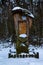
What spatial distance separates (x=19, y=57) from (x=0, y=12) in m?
14.0

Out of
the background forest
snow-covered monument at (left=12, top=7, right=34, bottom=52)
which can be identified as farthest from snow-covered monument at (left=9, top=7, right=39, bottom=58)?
the background forest

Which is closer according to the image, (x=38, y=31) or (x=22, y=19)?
(x=22, y=19)

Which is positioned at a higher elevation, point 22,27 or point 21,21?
point 21,21

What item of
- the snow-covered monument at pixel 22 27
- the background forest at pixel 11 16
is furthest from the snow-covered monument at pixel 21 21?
the background forest at pixel 11 16

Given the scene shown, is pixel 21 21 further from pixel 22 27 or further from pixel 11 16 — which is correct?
pixel 11 16

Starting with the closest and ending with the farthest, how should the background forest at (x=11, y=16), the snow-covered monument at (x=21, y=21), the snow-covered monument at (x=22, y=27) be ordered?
the snow-covered monument at (x=22, y=27) < the snow-covered monument at (x=21, y=21) < the background forest at (x=11, y=16)

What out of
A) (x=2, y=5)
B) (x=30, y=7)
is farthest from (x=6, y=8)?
(x=30, y=7)

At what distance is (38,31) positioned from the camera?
25.3 metres

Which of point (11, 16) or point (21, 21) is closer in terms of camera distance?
point (21, 21)

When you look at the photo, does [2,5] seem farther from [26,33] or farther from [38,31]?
[26,33]

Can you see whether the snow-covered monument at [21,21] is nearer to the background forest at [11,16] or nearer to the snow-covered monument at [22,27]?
the snow-covered monument at [22,27]

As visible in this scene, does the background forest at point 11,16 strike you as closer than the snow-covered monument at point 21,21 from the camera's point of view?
No

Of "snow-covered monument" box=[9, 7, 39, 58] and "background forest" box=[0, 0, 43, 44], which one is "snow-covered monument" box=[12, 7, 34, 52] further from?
"background forest" box=[0, 0, 43, 44]

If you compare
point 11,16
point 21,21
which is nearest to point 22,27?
point 21,21
